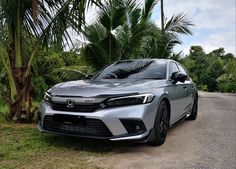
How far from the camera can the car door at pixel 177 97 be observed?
614 cm

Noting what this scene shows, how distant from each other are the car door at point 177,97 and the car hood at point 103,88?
549mm

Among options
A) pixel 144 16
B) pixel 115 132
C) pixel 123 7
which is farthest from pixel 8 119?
pixel 144 16

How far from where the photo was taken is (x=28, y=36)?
7289 mm

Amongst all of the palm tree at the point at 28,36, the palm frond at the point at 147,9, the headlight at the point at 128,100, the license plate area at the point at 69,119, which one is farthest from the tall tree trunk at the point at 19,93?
the palm frond at the point at 147,9

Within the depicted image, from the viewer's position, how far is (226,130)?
7258 millimetres

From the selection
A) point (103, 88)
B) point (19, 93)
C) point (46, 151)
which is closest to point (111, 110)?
point (103, 88)

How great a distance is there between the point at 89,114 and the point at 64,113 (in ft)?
1.41

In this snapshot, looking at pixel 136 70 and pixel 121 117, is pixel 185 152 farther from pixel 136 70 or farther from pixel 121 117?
pixel 136 70

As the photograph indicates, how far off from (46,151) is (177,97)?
106 inches

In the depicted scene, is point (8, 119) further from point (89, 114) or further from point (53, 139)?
point (89, 114)

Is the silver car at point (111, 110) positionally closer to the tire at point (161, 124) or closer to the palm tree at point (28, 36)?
the tire at point (161, 124)

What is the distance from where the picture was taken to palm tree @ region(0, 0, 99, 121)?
23.0ft

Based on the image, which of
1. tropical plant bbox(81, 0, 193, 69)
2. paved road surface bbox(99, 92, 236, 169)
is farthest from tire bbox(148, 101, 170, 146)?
tropical plant bbox(81, 0, 193, 69)

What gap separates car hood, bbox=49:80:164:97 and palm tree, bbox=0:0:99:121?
1807 millimetres
